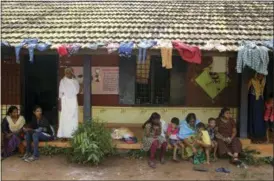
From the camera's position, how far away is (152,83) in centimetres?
→ 1017

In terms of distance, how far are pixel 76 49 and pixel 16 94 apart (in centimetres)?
313

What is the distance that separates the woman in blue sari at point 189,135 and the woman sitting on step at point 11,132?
3.53 metres

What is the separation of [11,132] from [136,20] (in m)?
4.08

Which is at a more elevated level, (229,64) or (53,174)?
(229,64)

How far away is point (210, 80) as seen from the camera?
10.0m

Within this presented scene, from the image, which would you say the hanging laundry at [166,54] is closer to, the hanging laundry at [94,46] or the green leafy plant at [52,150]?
the hanging laundry at [94,46]

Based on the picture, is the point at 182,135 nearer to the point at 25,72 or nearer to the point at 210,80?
the point at 210,80

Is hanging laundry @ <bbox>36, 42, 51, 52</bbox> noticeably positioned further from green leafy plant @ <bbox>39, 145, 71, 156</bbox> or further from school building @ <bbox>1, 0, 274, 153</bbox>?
green leafy plant @ <bbox>39, 145, 71, 156</bbox>

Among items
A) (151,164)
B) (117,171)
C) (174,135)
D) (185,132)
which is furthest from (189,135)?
(117,171)

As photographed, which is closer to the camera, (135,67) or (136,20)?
(136,20)

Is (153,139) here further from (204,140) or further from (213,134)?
(213,134)

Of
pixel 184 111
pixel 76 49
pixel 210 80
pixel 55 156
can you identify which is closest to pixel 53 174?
pixel 55 156

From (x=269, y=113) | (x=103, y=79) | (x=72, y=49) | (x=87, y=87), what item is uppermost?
(x=72, y=49)

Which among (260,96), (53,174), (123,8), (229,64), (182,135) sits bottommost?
(53,174)
